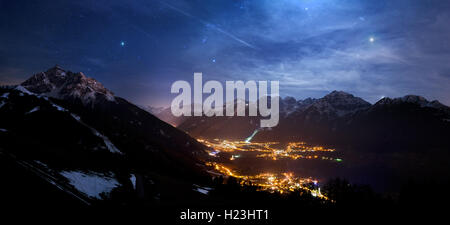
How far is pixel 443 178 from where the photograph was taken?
169125 millimetres

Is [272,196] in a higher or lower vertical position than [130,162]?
lower
